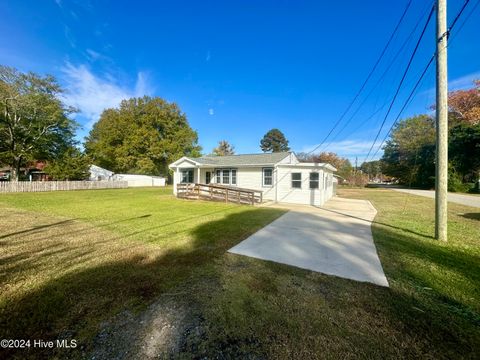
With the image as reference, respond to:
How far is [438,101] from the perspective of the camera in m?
5.45

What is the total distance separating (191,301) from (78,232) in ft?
16.3

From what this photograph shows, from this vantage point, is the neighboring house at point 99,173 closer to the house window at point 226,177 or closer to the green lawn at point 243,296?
the house window at point 226,177

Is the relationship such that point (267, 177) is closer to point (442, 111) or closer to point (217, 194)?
point (217, 194)

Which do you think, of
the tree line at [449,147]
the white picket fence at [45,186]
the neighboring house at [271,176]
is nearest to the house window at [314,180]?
the neighboring house at [271,176]

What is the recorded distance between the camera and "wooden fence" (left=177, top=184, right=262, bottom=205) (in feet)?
42.3

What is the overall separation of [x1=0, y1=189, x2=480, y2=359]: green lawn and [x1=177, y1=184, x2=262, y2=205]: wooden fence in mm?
7501

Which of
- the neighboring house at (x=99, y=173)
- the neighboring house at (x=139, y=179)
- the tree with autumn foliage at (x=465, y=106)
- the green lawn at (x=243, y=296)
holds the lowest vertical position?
the green lawn at (x=243, y=296)

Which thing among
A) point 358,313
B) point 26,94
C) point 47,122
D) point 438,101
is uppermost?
point 26,94

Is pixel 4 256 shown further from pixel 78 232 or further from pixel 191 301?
pixel 191 301

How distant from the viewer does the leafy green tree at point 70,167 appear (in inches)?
864

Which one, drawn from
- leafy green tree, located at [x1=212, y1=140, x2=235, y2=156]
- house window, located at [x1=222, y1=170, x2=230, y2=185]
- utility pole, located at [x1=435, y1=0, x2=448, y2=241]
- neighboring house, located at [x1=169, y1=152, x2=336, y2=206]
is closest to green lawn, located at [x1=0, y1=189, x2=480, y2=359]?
utility pole, located at [x1=435, y1=0, x2=448, y2=241]

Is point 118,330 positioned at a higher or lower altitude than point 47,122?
lower

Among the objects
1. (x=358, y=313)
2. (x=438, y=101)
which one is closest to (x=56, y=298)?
(x=358, y=313)

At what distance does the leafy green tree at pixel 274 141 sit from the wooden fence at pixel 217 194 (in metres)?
40.1
